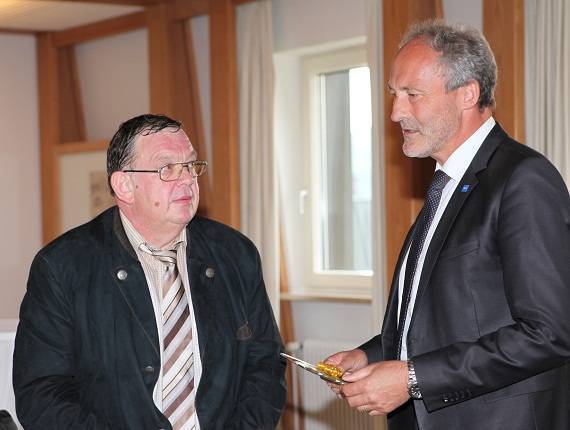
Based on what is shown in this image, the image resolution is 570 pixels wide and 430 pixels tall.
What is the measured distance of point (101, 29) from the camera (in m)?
7.77

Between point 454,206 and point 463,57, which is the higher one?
point 463,57

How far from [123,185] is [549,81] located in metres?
2.75

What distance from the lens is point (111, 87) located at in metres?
8.01

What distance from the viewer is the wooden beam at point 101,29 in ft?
24.5

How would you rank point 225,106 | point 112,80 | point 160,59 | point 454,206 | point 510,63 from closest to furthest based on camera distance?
point 454,206 < point 510,63 < point 225,106 < point 160,59 < point 112,80

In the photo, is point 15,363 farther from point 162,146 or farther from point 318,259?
point 318,259

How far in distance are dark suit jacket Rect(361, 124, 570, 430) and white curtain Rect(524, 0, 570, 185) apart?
2334 millimetres

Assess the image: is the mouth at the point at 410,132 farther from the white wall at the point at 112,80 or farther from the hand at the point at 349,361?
the white wall at the point at 112,80

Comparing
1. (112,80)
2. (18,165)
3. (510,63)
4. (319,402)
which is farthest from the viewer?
(18,165)

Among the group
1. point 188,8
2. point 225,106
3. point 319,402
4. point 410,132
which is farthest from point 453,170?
point 188,8

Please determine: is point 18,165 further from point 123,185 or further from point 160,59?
point 123,185

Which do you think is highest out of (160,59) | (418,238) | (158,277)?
(160,59)

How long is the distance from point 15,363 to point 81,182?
16.9 feet

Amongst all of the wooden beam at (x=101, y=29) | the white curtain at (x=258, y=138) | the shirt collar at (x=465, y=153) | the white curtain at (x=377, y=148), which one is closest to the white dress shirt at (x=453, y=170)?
the shirt collar at (x=465, y=153)
